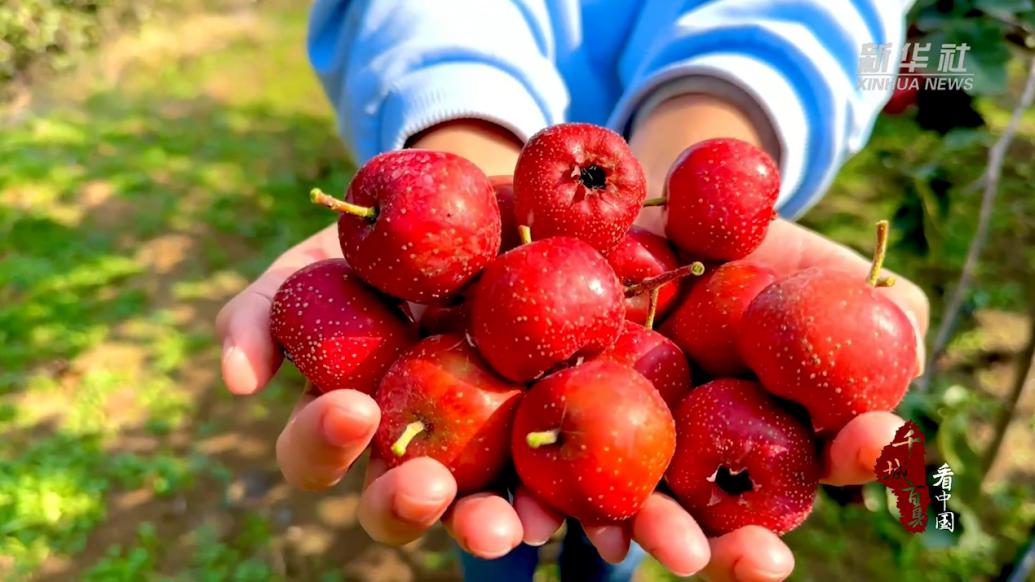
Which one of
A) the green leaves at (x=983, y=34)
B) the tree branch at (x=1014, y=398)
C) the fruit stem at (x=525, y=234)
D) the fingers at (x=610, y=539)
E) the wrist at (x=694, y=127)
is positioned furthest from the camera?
the tree branch at (x=1014, y=398)

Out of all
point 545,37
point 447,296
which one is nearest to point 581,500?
point 447,296

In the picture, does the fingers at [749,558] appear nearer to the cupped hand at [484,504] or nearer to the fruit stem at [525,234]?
the cupped hand at [484,504]

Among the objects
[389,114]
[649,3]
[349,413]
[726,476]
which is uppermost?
[649,3]

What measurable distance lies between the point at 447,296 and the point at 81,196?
3.25 meters

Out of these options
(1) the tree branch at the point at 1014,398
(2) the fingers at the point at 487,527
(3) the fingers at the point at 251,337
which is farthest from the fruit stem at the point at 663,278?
(1) the tree branch at the point at 1014,398

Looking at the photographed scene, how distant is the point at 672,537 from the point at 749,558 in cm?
9

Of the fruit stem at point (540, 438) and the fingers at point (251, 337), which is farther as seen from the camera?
the fingers at point (251, 337)

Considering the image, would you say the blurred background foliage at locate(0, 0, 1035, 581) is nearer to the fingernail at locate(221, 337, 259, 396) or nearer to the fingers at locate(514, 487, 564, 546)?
the fingers at locate(514, 487, 564, 546)

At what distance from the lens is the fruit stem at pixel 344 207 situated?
1.08 meters

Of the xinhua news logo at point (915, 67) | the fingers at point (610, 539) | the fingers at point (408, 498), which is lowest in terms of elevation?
the fingers at point (610, 539)

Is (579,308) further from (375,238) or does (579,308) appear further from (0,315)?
(0,315)

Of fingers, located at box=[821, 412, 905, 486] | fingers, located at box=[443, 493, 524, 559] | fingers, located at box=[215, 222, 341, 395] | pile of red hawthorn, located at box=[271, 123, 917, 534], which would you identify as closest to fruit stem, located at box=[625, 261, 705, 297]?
pile of red hawthorn, located at box=[271, 123, 917, 534]

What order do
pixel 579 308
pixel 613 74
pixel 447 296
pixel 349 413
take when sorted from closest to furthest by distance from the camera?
pixel 349 413 → pixel 579 308 → pixel 447 296 → pixel 613 74

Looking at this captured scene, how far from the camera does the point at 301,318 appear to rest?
1.16 m
